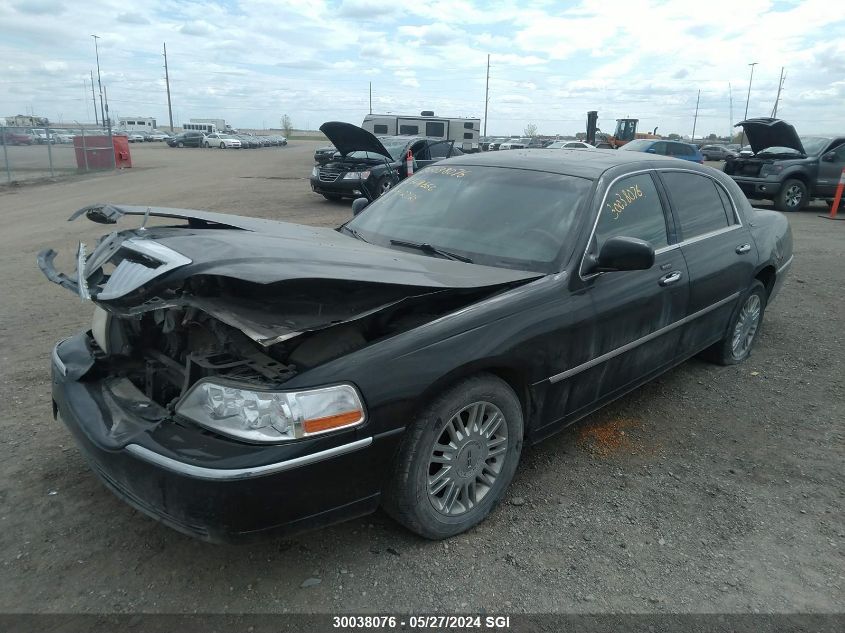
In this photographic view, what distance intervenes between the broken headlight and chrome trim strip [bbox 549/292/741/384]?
1161 millimetres

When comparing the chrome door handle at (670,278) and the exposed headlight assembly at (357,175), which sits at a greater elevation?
the chrome door handle at (670,278)

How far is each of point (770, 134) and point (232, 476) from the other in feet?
51.0

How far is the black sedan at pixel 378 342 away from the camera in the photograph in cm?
223

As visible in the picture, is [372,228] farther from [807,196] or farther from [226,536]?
[807,196]

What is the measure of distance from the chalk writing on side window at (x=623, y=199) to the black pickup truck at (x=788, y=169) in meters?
12.5

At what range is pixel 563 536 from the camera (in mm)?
2809

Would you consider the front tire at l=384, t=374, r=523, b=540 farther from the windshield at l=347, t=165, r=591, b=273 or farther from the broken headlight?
the windshield at l=347, t=165, r=591, b=273

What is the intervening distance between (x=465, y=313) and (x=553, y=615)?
1.23 meters

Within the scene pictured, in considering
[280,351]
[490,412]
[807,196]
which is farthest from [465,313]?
[807,196]

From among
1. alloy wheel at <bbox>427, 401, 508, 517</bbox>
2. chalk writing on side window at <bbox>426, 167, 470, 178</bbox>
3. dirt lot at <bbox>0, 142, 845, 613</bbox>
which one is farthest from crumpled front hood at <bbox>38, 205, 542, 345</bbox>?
chalk writing on side window at <bbox>426, 167, 470, 178</bbox>

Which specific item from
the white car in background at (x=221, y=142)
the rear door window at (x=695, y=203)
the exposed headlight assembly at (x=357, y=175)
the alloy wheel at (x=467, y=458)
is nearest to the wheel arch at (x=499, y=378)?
the alloy wheel at (x=467, y=458)

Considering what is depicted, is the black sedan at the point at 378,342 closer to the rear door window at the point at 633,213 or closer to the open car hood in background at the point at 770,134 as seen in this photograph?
the rear door window at the point at 633,213

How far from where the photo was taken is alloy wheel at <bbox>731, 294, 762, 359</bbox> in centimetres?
473

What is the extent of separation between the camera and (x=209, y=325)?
2762mm
